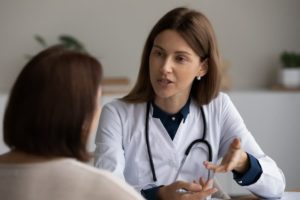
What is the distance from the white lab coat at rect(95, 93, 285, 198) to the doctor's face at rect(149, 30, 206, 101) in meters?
0.13

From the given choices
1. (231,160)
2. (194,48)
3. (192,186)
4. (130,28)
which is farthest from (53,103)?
(130,28)

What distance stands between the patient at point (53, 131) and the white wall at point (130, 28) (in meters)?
2.74

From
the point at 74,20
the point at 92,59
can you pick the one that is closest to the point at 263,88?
the point at 74,20

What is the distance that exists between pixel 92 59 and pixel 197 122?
86 centimetres

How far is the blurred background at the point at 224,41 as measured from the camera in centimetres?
352

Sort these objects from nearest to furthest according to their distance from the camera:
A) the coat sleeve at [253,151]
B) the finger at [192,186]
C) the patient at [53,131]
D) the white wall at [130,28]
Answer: the patient at [53,131]
the finger at [192,186]
the coat sleeve at [253,151]
the white wall at [130,28]

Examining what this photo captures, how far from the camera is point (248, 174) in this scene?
5.12 feet

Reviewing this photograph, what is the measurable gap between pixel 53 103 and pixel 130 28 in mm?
2825

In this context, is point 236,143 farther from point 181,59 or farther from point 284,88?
point 284,88

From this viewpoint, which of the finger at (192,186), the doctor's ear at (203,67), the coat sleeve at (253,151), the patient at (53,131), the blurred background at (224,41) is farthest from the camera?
the blurred background at (224,41)

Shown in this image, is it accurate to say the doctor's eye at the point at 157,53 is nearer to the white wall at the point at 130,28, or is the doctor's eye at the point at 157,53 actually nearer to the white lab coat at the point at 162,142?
the white lab coat at the point at 162,142

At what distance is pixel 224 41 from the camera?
3770mm

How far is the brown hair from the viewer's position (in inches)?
64.6

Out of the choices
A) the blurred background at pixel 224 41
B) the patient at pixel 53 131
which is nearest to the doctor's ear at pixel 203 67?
the patient at pixel 53 131
